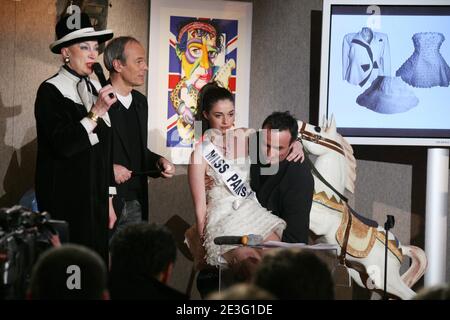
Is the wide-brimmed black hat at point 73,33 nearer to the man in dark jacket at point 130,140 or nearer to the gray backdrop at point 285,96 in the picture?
the man in dark jacket at point 130,140

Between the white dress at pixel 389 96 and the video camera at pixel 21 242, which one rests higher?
the white dress at pixel 389 96

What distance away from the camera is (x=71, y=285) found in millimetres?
2205

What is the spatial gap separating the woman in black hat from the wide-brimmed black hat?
0.09 ft

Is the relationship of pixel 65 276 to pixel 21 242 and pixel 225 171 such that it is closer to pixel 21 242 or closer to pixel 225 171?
pixel 21 242

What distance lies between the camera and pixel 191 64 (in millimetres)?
5254

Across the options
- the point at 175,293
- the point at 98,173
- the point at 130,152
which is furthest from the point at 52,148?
the point at 175,293

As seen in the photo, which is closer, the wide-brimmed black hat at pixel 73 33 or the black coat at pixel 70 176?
the black coat at pixel 70 176

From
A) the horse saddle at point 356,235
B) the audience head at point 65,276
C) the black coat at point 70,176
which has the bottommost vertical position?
the horse saddle at point 356,235

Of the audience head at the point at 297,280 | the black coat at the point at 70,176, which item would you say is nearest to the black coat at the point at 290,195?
the black coat at the point at 70,176

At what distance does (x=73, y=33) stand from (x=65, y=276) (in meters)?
2.08

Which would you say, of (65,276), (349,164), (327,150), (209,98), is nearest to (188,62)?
(209,98)

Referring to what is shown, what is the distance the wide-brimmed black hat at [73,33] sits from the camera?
13.3ft

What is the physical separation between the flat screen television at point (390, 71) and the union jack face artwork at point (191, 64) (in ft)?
2.04
